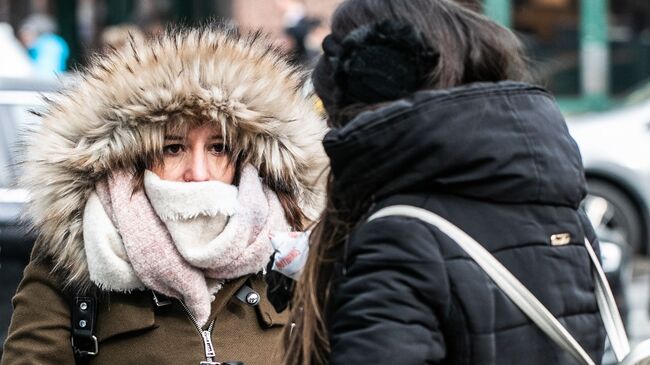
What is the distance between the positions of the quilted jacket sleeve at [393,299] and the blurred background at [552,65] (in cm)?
66

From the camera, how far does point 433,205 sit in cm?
228

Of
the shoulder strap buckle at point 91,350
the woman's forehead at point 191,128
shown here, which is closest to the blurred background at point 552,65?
the woman's forehead at point 191,128

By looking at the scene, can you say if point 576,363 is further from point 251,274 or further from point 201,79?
point 201,79

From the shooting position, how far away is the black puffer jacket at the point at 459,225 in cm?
221

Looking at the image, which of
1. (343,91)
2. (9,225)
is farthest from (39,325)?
(9,225)

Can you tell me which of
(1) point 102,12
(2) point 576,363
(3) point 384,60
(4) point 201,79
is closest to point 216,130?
(4) point 201,79

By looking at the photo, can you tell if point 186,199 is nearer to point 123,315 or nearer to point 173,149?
point 173,149

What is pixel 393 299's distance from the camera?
2.20m

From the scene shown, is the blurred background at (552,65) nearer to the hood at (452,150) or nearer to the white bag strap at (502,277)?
the hood at (452,150)

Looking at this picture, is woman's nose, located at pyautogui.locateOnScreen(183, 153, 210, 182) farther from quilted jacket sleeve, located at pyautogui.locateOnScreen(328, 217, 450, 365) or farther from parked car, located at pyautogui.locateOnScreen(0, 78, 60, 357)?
parked car, located at pyautogui.locateOnScreen(0, 78, 60, 357)

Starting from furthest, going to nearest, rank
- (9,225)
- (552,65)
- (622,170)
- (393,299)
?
(552,65)
(622,170)
(9,225)
(393,299)

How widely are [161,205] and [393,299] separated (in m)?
1.02

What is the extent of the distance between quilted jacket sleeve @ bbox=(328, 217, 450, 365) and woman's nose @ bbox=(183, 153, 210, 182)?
3.11ft

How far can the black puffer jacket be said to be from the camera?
2.21 metres
